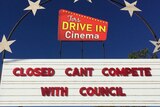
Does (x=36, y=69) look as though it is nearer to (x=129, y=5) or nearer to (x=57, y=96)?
(x=57, y=96)

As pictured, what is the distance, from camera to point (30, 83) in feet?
50.5

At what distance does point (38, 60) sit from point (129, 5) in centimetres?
433

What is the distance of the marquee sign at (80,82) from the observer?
49.5 feet

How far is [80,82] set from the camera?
15.4m

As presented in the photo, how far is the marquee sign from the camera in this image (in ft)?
49.5

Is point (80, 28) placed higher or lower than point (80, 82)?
higher

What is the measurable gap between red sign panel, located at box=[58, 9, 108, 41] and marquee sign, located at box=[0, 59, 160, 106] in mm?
4963

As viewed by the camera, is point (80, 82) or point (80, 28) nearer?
point (80, 82)

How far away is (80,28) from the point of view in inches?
840

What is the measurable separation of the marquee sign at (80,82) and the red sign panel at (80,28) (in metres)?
4.96

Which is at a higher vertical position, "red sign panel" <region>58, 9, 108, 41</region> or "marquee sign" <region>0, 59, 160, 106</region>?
"red sign panel" <region>58, 9, 108, 41</region>

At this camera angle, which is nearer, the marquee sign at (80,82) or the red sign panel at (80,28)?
the marquee sign at (80,82)

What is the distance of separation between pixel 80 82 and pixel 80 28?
6404 millimetres

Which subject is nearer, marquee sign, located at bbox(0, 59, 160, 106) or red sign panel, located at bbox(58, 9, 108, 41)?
marquee sign, located at bbox(0, 59, 160, 106)
